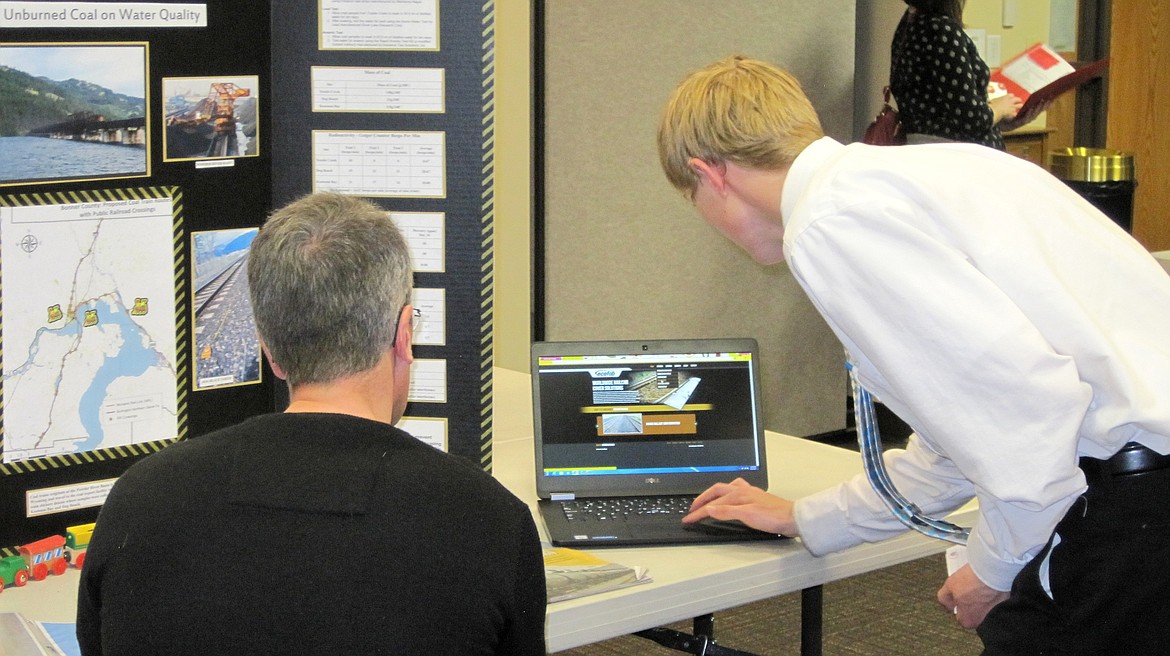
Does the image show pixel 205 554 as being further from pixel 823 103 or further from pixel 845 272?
pixel 823 103

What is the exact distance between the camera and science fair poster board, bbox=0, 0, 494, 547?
5.52ft

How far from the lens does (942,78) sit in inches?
144

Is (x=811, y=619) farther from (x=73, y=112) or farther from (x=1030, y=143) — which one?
(x=1030, y=143)

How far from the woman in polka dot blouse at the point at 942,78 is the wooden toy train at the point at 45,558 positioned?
8.97 ft

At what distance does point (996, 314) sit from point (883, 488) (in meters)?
0.42

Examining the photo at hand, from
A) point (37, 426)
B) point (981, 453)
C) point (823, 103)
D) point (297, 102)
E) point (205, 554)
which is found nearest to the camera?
point (205, 554)

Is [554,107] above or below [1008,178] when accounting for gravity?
above

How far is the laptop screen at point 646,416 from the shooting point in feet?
6.22

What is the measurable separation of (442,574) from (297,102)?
1078 millimetres

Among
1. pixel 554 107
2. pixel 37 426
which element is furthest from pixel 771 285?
pixel 37 426

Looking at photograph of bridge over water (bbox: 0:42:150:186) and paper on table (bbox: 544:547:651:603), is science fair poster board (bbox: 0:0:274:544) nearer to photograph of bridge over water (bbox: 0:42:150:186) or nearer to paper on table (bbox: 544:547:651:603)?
photograph of bridge over water (bbox: 0:42:150:186)

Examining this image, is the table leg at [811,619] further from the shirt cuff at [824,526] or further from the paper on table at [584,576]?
the paper on table at [584,576]

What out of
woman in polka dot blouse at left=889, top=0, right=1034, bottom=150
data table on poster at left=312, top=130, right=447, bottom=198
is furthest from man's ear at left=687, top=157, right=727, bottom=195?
woman in polka dot blouse at left=889, top=0, right=1034, bottom=150

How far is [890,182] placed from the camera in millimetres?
1303
